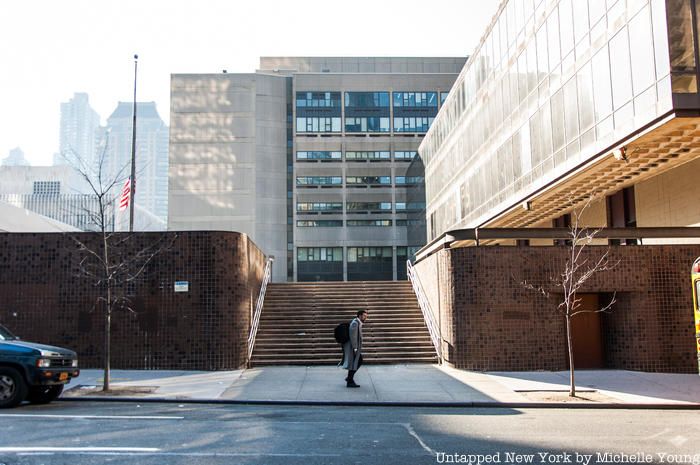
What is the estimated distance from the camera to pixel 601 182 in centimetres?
2061

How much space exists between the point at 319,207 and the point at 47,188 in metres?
75.7

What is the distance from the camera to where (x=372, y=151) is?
57531 mm

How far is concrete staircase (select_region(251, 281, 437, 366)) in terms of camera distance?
1744 cm

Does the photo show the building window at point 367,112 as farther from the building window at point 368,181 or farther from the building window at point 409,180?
the building window at point 409,180

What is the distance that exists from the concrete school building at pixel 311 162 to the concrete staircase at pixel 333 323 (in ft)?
111

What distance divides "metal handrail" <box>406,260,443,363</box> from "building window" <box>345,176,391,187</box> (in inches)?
1379

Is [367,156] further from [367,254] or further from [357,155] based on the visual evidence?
[367,254]

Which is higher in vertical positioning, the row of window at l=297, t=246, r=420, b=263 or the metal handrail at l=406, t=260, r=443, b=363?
the row of window at l=297, t=246, r=420, b=263

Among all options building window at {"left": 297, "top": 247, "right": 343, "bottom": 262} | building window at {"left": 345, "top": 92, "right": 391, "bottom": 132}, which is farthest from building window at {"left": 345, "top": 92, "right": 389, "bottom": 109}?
building window at {"left": 297, "top": 247, "right": 343, "bottom": 262}

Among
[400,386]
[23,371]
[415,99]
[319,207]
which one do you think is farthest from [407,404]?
[415,99]

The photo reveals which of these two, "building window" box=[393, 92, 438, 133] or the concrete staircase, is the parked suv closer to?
the concrete staircase

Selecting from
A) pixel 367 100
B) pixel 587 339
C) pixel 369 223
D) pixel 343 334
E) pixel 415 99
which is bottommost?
pixel 587 339

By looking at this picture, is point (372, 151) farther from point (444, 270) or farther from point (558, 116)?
point (444, 270)

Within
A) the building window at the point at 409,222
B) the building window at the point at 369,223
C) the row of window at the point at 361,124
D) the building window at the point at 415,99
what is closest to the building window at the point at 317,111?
the row of window at the point at 361,124
